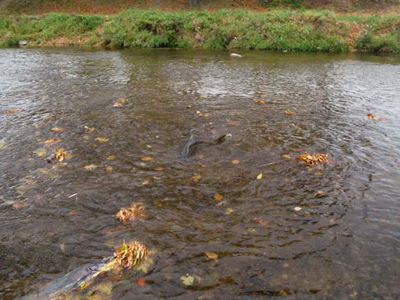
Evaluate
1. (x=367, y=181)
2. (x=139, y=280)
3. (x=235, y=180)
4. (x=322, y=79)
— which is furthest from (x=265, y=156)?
(x=322, y=79)

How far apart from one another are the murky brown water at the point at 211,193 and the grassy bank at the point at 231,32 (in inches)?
525

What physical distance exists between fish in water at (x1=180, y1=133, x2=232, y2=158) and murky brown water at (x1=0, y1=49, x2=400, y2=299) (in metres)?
0.14

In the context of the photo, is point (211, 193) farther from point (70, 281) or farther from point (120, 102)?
point (120, 102)

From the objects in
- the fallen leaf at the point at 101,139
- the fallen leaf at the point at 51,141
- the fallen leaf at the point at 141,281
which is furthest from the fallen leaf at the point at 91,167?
the fallen leaf at the point at 141,281

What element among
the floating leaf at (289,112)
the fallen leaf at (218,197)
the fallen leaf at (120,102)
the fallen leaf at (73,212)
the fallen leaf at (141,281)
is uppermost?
the fallen leaf at (120,102)

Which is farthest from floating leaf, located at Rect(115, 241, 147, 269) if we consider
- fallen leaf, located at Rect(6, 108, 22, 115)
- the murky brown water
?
fallen leaf, located at Rect(6, 108, 22, 115)

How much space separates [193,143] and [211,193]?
5.96ft

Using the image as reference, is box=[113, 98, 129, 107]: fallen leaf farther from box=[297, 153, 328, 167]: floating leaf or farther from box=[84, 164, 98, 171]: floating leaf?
box=[297, 153, 328, 167]: floating leaf

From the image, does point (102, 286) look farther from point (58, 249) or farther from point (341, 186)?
point (341, 186)

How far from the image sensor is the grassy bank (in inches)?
877

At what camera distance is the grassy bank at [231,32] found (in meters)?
22.3

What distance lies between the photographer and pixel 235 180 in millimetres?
5309

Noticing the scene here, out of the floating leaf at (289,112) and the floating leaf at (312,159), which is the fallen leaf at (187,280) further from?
A: the floating leaf at (289,112)

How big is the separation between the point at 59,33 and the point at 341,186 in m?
26.8
